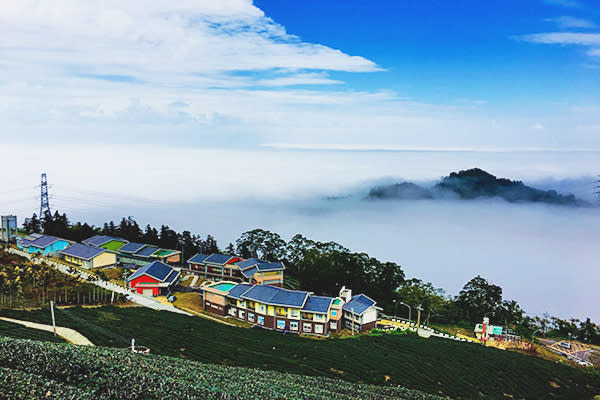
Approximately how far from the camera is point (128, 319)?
31.4m

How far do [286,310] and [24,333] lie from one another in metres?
21.6

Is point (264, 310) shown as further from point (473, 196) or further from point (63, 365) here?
point (473, 196)

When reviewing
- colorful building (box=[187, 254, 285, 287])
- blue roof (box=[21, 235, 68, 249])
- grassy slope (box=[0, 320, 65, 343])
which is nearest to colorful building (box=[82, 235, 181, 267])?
colorful building (box=[187, 254, 285, 287])

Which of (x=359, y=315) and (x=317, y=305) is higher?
(x=317, y=305)

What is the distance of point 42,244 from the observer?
183ft

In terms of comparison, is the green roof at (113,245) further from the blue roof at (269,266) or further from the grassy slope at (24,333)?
the grassy slope at (24,333)

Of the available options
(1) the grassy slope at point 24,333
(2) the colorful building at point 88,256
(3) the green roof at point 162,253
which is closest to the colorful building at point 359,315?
(1) the grassy slope at point 24,333

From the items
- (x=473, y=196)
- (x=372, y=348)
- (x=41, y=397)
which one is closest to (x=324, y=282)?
(x=372, y=348)

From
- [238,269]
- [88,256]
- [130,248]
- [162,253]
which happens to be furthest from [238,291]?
[130,248]

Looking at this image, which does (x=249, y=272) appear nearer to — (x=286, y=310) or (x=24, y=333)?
(x=286, y=310)

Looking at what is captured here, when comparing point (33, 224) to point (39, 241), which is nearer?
point (39, 241)

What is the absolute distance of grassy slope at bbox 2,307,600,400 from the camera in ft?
80.0

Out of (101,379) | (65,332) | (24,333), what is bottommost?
(65,332)

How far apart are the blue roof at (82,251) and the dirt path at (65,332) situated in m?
25.2
